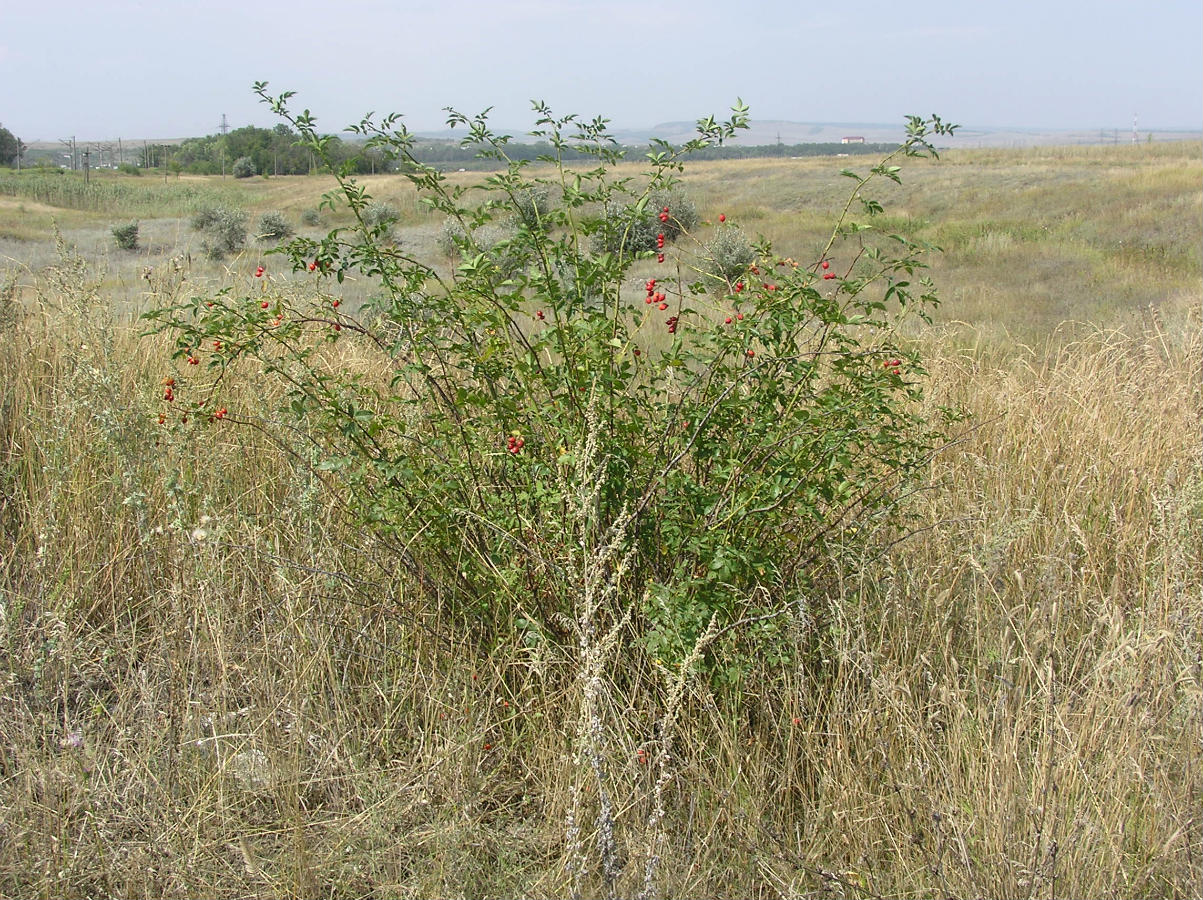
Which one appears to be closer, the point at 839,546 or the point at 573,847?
the point at 573,847

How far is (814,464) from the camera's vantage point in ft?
7.85

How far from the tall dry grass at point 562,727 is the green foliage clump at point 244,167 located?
150 feet

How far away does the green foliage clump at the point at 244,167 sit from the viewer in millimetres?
44062

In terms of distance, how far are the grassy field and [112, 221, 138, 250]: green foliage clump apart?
13.5m

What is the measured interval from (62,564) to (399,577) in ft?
3.95

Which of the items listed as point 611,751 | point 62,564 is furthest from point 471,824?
point 62,564

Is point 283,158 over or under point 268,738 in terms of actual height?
over

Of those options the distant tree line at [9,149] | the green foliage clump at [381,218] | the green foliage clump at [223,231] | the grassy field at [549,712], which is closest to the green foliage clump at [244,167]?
the distant tree line at [9,149]

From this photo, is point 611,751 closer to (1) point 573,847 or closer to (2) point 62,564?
(1) point 573,847

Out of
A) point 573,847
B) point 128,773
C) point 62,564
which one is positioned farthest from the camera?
point 62,564

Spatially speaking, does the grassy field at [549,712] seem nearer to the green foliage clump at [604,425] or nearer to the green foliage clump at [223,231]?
the green foliage clump at [604,425]

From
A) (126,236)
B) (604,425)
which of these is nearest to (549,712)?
(604,425)

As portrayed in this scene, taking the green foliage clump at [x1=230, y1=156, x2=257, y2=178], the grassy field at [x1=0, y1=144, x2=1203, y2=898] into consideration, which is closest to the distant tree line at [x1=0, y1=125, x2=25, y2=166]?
the green foliage clump at [x1=230, y1=156, x2=257, y2=178]

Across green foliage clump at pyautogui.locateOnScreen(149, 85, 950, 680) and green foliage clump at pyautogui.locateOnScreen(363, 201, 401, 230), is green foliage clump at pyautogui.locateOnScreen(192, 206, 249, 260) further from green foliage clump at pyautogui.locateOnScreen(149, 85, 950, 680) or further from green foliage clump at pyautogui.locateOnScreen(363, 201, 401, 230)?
green foliage clump at pyautogui.locateOnScreen(149, 85, 950, 680)
